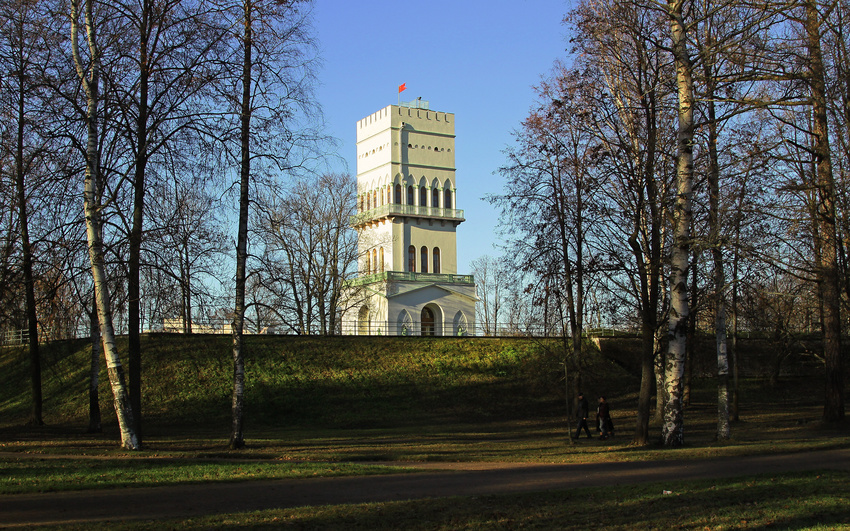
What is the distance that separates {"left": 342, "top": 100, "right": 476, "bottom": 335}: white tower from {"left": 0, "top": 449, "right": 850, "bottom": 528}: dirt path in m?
44.8

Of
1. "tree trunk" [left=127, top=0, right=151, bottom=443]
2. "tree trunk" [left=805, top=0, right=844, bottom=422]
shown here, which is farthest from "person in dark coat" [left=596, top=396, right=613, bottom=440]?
"tree trunk" [left=127, top=0, right=151, bottom=443]

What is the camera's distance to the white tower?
6175cm

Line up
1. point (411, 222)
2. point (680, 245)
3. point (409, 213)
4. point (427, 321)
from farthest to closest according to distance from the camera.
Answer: point (411, 222)
point (409, 213)
point (427, 321)
point (680, 245)

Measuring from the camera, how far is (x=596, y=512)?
33.5 ft

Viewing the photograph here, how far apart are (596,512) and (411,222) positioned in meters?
54.8

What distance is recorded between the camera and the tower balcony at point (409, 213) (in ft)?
207

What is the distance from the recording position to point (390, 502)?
11016mm

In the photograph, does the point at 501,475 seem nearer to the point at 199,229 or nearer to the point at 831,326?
the point at 199,229

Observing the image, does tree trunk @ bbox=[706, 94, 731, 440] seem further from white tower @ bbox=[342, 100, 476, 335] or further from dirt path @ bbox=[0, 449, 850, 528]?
white tower @ bbox=[342, 100, 476, 335]

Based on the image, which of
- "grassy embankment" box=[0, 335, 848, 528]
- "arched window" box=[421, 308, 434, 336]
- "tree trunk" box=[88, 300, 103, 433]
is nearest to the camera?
"grassy embankment" box=[0, 335, 848, 528]

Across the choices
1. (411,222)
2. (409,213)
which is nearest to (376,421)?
(409,213)

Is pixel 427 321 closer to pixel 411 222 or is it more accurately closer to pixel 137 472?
pixel 411 222

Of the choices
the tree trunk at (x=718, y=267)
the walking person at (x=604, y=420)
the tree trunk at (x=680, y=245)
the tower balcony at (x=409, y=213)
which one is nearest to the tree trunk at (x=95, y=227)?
the tree trunk at (x=680, y=245)

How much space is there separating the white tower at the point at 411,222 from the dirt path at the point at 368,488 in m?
44.8
